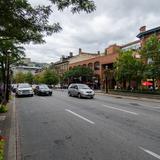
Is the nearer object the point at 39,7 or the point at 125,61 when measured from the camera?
the point at 39,7

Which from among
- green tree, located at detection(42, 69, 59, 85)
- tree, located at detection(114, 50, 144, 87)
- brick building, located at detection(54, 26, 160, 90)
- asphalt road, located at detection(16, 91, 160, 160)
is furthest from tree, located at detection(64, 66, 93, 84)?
asphalt road, located at detection(16, 91, 160, 160)

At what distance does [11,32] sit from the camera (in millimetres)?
10477

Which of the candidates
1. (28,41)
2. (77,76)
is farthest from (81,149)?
(77,76)

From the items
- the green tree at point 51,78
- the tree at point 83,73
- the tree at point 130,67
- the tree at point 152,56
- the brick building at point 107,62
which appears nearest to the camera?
the tree at point 152,56

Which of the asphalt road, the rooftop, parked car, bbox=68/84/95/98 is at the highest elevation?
the rooftop

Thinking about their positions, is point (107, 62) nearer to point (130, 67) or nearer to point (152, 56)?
point (130, 67)

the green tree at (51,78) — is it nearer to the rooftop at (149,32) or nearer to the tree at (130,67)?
the rooftop at (149,32)

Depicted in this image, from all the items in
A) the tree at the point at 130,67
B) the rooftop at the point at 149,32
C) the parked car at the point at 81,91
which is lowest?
the parked car at the point at 81,91

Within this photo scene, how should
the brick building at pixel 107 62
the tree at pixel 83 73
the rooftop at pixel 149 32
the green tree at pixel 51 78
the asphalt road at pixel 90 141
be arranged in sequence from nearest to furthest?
the asphalt road at pixel 90 141, the rooftop at pixel 149 32, the brick building at pixel 107 62, the tree at pixel 83 73, the green tree at pixel 51 78

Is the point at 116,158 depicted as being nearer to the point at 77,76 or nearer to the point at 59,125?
the point at 59,125

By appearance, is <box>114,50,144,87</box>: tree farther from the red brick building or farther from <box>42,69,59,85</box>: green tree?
<box>42,69,59,85</box>: green tree

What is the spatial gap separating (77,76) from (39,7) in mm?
61828

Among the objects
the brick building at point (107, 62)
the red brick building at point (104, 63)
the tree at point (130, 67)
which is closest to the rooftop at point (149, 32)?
the brick building at point (107, 62)

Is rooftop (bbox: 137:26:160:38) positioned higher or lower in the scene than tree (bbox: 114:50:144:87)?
higher
